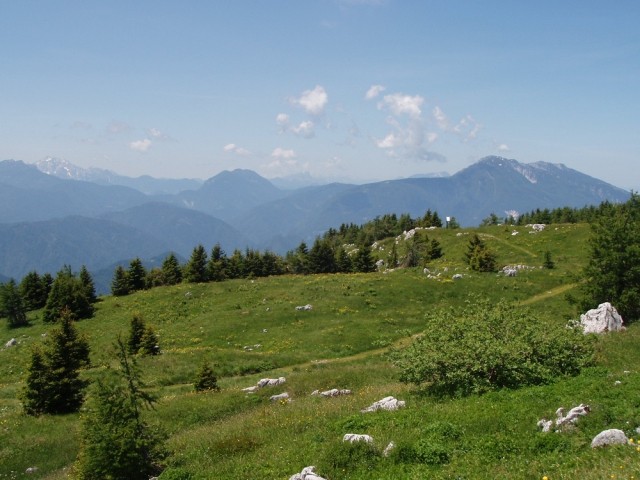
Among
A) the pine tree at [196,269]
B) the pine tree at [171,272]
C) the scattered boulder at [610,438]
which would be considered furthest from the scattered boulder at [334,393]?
the pine tree at [171,272]

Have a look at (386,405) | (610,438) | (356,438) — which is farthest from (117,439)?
(610,438)

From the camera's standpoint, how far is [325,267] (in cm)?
8206

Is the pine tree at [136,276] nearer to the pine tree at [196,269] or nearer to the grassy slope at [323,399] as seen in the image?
the pine tree at [196,269]

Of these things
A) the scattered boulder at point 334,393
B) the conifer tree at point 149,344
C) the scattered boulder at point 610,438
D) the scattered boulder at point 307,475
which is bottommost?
the conifer tree at point 149,344

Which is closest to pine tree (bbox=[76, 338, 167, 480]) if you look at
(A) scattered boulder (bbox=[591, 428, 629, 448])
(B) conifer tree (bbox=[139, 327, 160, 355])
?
(A) scattered boulder (bbox=[591, 428, 629, 448])

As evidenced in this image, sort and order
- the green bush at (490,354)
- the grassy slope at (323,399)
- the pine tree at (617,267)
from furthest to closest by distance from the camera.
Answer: the pine tree at (617,267), the green bush at (490,354), the grassy slope at (323,399)

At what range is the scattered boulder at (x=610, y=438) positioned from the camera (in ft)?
35.5

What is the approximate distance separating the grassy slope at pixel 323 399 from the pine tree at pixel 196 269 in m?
8.03

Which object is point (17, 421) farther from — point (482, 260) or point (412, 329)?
point (482, 260)

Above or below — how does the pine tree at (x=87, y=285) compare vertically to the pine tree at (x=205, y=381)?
above

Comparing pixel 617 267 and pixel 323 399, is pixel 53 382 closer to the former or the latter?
pixel 323 399

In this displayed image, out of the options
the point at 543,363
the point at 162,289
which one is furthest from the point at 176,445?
the point at 162,289

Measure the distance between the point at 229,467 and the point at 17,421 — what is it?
679 inches

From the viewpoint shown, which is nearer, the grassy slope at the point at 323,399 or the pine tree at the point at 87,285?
the grassy slope at the point at 323,399
